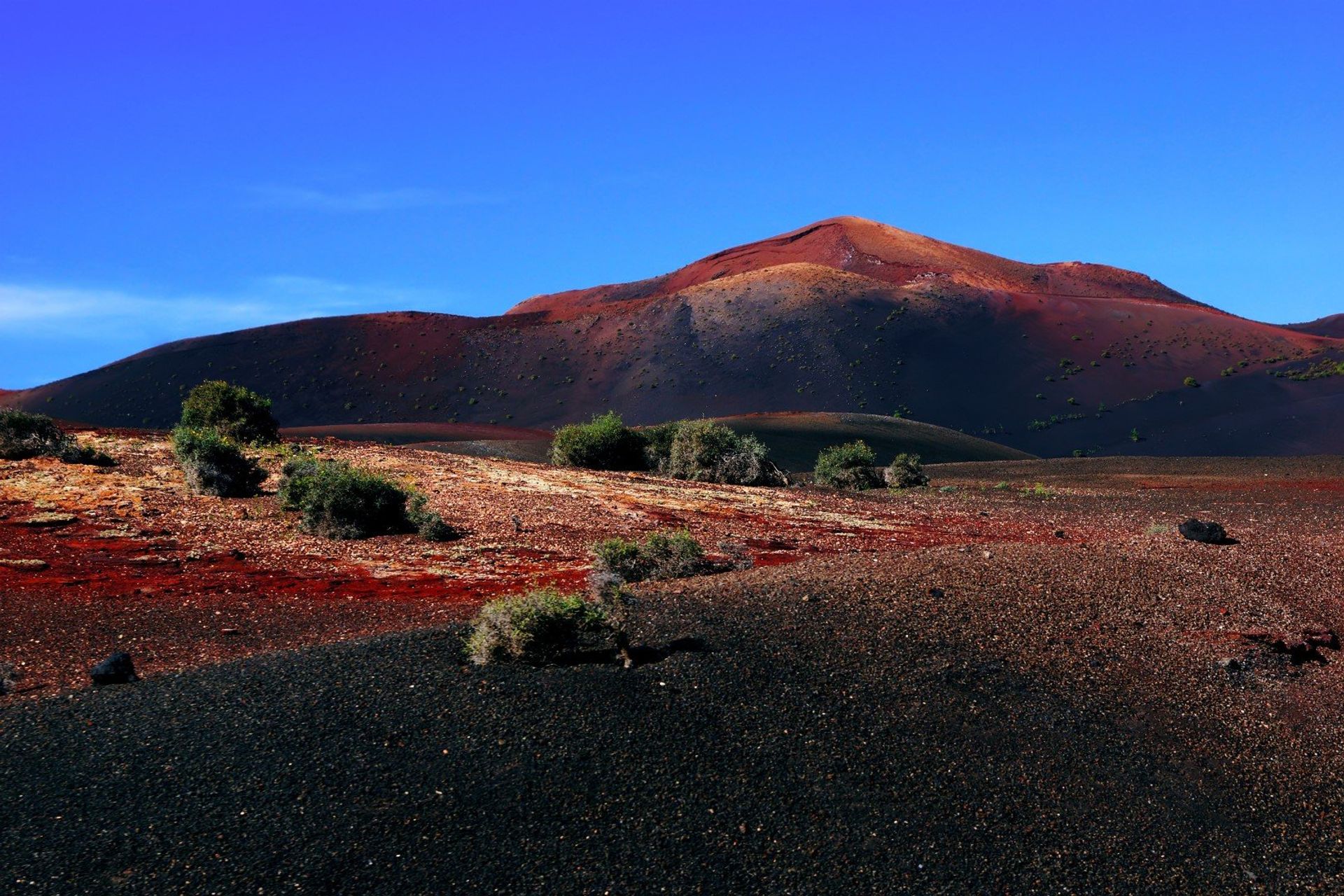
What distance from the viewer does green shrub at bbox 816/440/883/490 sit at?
2664 cm

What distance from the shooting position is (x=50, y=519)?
14773 mm

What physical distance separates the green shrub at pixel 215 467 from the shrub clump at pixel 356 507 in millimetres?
1396

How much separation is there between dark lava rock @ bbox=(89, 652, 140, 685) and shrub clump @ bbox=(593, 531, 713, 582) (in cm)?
484

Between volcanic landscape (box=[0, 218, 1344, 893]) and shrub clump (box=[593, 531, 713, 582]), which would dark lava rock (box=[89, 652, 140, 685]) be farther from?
shrub clump (box=[593, 531, 713, 582])

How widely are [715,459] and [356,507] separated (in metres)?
11.2

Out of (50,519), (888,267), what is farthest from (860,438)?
(888,267)

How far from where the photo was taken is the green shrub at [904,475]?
2723 centimetres

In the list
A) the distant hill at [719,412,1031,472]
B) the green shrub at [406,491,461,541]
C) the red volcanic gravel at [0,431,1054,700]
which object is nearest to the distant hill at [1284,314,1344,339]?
the distant hill at [719,412,1031,472]

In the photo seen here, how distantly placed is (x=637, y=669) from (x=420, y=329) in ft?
273

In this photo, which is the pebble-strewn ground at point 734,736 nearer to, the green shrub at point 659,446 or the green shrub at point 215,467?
the green shrub at point 215,467

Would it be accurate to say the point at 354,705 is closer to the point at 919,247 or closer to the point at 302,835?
the point at 302,835

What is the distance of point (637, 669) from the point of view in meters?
7.61

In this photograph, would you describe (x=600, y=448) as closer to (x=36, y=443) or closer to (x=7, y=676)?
(x=36, y=443)

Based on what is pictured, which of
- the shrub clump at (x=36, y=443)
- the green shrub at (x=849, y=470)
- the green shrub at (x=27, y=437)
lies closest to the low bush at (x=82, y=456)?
the shrub clump at (x=36, y=443)
